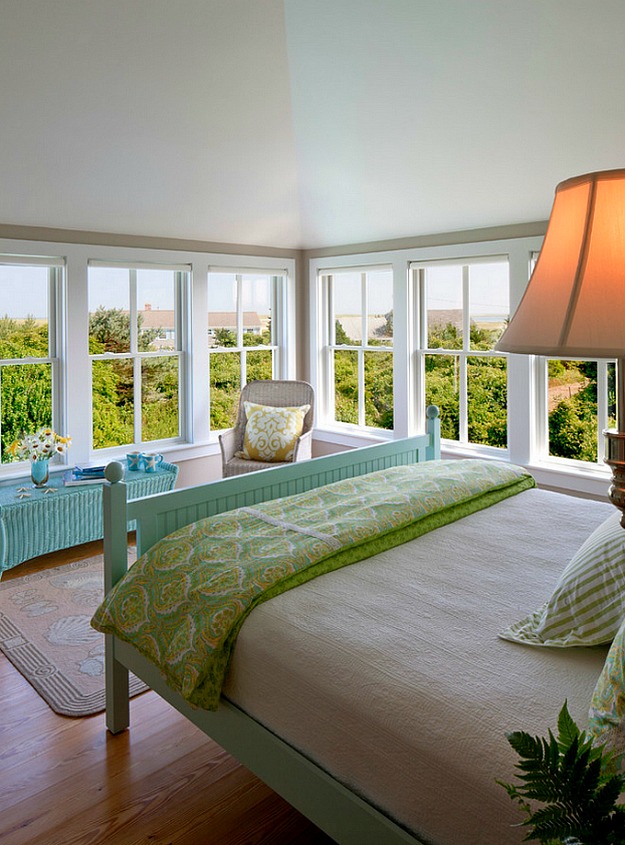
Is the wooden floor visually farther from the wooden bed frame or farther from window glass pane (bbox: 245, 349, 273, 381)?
window glass pane (bbox: 245, 349, 273, 381)

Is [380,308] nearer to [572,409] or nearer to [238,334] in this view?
[238,334]

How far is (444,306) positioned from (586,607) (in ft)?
11.7

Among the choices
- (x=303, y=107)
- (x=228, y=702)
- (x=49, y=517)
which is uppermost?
(x=303, y=107)

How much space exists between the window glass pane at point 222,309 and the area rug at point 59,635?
82.5 inches

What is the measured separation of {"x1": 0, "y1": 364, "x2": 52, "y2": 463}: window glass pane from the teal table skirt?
13.3 inches

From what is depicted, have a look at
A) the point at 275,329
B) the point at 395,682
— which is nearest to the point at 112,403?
the point at 275,329

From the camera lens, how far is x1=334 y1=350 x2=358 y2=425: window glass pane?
5719 mm

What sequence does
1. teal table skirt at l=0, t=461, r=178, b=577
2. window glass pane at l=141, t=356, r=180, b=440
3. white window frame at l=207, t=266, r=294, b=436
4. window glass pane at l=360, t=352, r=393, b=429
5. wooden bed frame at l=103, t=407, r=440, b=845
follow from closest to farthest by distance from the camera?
1. wooden bed frame at l=103, t=407, r=440, b=845
2. teal table skirt at l=0, t=461, r=178, b=577
3. window glass pane at l=141, t=356, r=180, b=440
4. window glass pane at l=360, t=352, r=393, b=429
5. white window frame at l=207, t=266, r=294, b=436

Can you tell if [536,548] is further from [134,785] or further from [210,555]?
[134,785]

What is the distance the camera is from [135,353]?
4.96m

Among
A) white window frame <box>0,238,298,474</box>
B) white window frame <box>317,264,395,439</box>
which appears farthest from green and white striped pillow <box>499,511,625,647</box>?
white window frame <box>317,264,395,439</box>

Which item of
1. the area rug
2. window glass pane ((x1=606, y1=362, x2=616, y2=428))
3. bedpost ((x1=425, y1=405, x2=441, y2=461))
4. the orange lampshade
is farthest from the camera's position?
window glass pane ((x1=606, y1=362, x2=616, y2=428))

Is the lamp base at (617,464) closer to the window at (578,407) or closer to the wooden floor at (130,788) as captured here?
the wooden floor at (130,788)

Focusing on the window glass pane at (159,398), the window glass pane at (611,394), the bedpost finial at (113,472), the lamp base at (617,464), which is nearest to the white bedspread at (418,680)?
the lamp base at (617,464)
